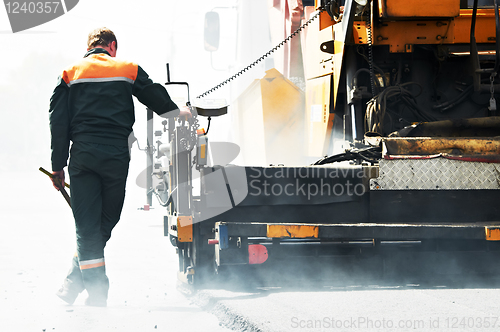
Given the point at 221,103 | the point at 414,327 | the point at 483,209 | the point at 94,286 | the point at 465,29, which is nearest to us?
the point at 414,327

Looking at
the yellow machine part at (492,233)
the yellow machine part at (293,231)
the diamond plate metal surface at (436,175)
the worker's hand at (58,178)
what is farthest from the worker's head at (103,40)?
the yellow machine part at (492,233)

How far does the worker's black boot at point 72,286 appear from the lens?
3365 millimetres

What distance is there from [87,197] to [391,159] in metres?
1.83

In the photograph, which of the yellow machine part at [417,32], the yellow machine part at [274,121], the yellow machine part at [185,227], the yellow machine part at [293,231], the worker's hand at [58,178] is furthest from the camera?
the yellow machine part at [274,121]

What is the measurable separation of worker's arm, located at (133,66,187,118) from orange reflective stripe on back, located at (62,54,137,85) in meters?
0.08

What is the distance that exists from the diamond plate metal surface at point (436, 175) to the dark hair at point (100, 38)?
1.80 metres

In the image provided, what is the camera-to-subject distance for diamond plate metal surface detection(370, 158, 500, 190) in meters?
3.75

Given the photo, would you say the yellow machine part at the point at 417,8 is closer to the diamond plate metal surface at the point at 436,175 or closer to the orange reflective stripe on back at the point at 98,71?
the diamond plate metal surface at the point at 436,175

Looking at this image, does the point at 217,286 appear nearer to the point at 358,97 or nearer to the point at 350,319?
the point at 350,319

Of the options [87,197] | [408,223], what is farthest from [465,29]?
[87,197]

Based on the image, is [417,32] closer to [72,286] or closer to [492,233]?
[492,233]

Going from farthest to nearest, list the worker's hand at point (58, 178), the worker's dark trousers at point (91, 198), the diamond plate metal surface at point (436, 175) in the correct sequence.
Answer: the diamond plate metal surface at point (436, 175)
the worker's hand at point (58, 178)
the worker's dark trousers at point (91, 198)

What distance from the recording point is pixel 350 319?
2.84 m

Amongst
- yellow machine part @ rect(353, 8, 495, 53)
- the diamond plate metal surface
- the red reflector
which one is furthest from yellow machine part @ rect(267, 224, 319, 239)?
yellow machine part @ rect(353, 8, 495, 53)
